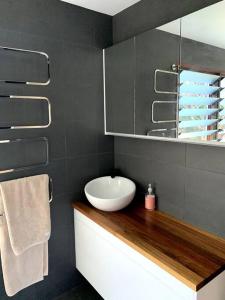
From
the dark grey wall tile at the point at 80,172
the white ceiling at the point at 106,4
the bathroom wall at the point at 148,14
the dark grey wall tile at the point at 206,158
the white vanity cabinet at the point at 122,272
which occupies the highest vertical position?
the white ceiling at the point at 106,4

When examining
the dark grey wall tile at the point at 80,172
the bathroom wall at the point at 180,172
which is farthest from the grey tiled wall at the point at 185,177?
the dark grey wall tile at the point at 80,172

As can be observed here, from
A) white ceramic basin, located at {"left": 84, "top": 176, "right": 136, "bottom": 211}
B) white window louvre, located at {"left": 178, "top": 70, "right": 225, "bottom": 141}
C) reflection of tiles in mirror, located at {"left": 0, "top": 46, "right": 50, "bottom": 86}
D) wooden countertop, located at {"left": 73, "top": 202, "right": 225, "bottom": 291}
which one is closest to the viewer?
wooden countertop, located at {"left": 73, "top": 202, "right": 225, "bottom": 291}

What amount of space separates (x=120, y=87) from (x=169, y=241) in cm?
122

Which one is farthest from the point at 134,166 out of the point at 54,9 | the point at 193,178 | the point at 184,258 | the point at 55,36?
the point at 54,9

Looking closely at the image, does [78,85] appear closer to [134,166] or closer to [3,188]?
[134,166]

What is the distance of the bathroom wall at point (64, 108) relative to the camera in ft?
5.34

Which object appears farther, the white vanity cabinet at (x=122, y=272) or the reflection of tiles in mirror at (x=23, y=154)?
the reflection of tiles in mirror at (x=23, y=154)

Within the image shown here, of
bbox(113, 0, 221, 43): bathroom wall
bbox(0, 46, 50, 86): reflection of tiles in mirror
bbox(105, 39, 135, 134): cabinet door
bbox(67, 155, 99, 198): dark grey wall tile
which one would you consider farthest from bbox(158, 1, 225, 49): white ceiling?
bbox(67, 155, 99, 198): dark grey wall tile

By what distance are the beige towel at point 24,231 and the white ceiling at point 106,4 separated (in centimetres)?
138

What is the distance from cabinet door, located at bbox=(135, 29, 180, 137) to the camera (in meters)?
1.48

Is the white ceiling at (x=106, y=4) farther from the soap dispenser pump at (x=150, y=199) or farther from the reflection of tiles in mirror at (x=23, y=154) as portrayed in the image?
the soap dispenser pump at (x=150, y=199)

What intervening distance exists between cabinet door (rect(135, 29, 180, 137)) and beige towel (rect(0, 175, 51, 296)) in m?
0.88

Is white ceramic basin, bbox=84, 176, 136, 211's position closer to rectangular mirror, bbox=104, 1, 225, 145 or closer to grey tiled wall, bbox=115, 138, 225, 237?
grey tiled wall, bbox=115, 138, 225, 237

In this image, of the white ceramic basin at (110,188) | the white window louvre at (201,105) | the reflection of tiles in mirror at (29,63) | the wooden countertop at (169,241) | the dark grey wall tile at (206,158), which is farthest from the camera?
the white ceramic basin at (110,188)
